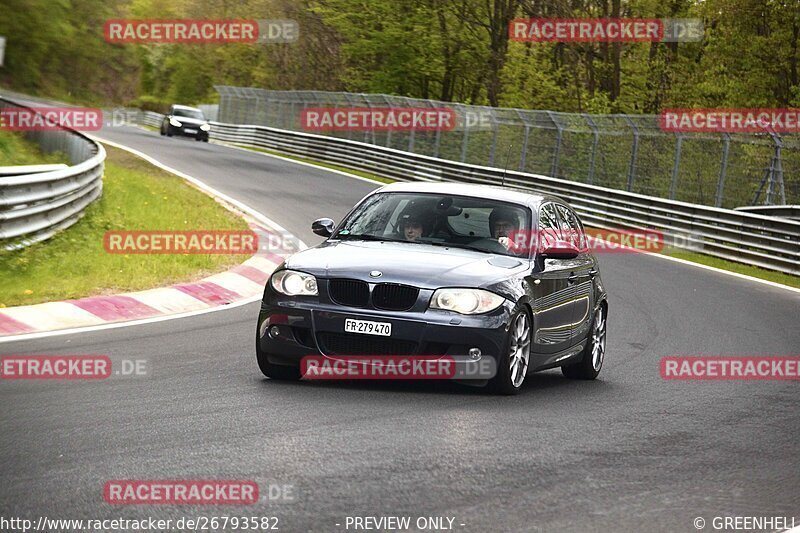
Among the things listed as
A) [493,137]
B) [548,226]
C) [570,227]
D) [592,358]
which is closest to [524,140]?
[493,137]

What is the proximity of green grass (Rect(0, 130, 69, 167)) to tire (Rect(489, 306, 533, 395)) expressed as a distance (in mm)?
15185

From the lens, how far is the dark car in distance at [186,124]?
5253 centimetres

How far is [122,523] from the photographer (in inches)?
195

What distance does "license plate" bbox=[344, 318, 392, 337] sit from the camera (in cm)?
834

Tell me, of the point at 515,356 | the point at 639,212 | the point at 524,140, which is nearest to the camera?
the point at 515,356

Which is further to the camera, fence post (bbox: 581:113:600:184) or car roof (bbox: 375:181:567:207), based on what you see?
fence post (bbox: 581:113:600:184)

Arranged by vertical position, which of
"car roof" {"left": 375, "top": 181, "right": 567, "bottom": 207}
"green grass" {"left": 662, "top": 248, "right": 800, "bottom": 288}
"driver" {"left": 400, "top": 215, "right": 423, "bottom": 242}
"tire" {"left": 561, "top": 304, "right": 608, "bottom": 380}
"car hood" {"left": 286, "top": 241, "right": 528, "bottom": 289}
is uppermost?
"car roof" {"left": 375, "top": 181, "right": 567, "bottom": 207}

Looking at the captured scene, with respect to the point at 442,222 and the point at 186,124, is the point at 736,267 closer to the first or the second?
the point at 442,222

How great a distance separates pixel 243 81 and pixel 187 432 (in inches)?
3062

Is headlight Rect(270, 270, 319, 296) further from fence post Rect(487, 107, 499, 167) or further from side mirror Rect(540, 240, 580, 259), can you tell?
fence post Rect(487, 107, 499, 167)

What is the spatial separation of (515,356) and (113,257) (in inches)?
334

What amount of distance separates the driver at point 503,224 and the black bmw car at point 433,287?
0.04 feet

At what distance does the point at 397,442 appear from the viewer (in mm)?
6906

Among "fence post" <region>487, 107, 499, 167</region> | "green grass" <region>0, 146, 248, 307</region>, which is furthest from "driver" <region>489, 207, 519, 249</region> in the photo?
"fence post" <region>487, 107, 499, 167</region>
